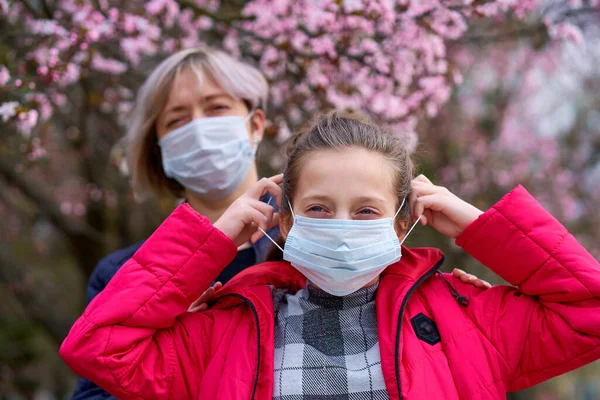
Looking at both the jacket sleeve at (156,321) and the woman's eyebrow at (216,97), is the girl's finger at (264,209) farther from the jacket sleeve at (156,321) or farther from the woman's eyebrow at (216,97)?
the woman's eyebrow at (216,97)

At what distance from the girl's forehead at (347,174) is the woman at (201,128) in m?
0.71

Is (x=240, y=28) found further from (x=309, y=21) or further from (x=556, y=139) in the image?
(x=556, y=139)

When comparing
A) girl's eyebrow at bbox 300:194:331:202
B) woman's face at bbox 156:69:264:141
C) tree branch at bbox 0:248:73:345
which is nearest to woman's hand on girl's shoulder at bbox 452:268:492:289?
girl's eyebrow at bbox 300:194:331:202

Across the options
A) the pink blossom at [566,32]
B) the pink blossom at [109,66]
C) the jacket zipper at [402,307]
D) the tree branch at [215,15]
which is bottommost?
the pink blossom at [109,66]

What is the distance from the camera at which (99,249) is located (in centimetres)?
573

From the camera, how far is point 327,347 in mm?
1863

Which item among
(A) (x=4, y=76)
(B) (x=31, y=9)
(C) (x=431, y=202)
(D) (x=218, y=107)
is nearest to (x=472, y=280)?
(C) (x=431, y=202)

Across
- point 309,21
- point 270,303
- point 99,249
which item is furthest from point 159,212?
point 270,303

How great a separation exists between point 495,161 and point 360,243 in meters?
6.26

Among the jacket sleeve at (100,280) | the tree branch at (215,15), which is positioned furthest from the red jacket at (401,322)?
the tree branch at (215,15)

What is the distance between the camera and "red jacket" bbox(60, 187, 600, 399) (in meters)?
1.78

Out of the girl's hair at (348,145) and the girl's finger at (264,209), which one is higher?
the girl's hair at (348,145)

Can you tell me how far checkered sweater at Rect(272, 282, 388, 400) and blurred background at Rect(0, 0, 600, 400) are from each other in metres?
0.81

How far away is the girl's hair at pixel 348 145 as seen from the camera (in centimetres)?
198
